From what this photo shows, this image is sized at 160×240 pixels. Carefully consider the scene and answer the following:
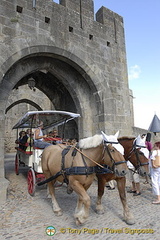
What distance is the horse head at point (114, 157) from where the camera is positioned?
2.76 m

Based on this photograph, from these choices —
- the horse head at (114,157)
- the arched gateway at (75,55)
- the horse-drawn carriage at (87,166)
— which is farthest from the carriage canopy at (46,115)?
the horse head at (114,157)

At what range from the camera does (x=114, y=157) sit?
2871mm

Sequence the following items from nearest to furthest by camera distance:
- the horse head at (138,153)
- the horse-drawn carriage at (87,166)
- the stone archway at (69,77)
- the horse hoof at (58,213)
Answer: the horse-drawn carriage at (87,166) < the horse hoof at (58,213) < the horse head at (138,153) < the stone archway at (69,77)

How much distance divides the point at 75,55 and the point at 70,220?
4872 millimetres

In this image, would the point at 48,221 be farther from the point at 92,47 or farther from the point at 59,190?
the point at 92,47

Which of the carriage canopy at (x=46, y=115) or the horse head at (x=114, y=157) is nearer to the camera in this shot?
the horse head at (x=114, y=157)

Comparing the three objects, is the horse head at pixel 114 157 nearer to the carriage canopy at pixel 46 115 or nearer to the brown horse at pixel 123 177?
the brown horse at pixel 123 177

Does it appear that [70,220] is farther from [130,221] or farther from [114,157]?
[114,157]

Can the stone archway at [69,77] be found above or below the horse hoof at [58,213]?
above

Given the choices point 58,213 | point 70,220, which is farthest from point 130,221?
point 58,213

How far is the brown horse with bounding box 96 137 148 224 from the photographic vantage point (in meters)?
3.14

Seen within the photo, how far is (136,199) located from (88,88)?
418 centimetres

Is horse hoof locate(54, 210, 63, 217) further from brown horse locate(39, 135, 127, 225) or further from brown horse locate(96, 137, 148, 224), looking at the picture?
brown horse locate(96, 137, 148, 224)

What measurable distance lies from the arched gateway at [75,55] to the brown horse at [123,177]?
2.35 m
